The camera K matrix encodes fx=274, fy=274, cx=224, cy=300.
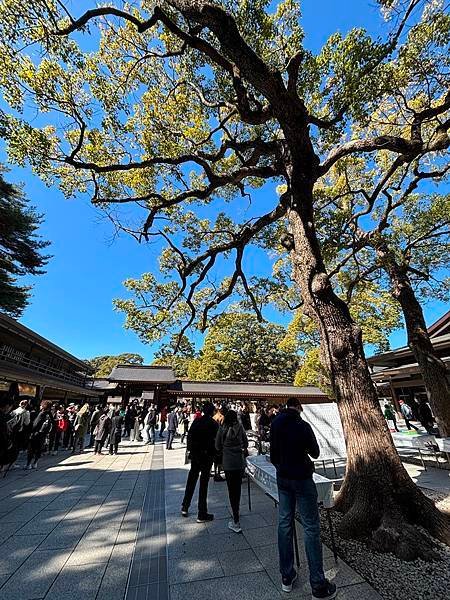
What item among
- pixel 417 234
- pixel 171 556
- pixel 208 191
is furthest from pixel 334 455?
pixel 417 234

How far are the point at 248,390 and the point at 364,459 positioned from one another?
57.7ft

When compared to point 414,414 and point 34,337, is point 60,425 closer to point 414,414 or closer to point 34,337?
point 34,337

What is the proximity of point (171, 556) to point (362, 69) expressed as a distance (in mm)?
8294

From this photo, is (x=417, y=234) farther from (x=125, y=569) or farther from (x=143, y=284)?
(x=125, y=569)

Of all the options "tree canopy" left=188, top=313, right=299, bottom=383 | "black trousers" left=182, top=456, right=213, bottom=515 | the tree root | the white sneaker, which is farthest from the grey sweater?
"tree canopy" left=188, top=313, right=299, bottom=383

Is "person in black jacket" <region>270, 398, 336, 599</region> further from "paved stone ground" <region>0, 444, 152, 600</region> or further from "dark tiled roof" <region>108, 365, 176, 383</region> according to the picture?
"dark tiled roof" <region>108, 365, 176, 383</region>

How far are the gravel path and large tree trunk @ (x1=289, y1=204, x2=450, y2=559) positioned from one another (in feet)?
0.39

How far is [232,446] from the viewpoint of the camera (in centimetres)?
379

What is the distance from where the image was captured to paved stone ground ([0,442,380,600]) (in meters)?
2.37

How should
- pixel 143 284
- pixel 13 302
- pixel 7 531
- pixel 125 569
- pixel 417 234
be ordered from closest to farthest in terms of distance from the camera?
pixel 125 569, pixel 7 531, pixel 417 234, pixel 143 284, pixel 13 302

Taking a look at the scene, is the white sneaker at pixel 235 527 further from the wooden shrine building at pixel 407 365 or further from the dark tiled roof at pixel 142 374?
the dark tiled roof at pixel 142 374

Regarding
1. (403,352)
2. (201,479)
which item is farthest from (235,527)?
(403,352)

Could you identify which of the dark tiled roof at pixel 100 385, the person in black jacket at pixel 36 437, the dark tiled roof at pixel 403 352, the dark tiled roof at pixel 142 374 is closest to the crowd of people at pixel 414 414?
the dark tiled roof at pixel 403 352

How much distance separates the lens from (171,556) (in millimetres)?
2914
